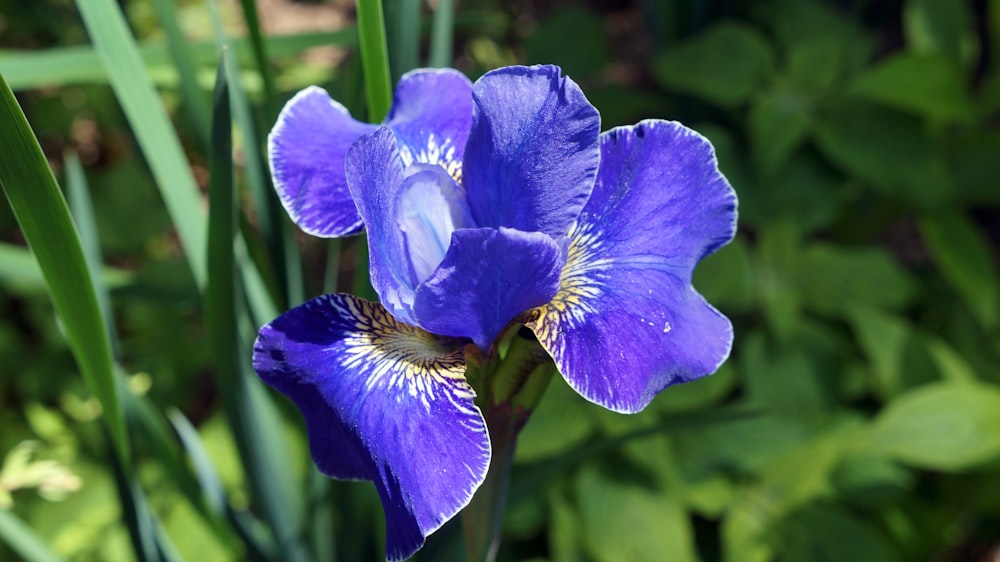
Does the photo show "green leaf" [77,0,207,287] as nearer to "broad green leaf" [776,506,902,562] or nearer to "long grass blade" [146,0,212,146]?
A: "long grass blade" [146,0,212,146]

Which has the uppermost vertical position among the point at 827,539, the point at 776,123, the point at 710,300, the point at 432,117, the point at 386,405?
the point at 432,117

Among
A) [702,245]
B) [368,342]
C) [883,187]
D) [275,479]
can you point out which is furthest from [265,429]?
[883,187]

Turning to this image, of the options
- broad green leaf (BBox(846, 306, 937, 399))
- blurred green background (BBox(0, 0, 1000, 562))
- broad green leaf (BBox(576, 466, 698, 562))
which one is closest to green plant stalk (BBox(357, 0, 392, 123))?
blurred green background (BBox(0, 0, 1000, 562))

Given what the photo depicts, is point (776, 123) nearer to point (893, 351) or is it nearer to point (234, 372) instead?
point (893, 351)

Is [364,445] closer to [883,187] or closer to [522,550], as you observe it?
[522,550]

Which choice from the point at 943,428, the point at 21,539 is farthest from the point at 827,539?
the point at 21,539

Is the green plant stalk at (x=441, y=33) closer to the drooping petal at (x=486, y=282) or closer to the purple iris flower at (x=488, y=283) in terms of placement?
the purple iris flower at (x=488, y=283)

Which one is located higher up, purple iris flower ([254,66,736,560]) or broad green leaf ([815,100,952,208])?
purple iris flower ([254,66,736,560])
